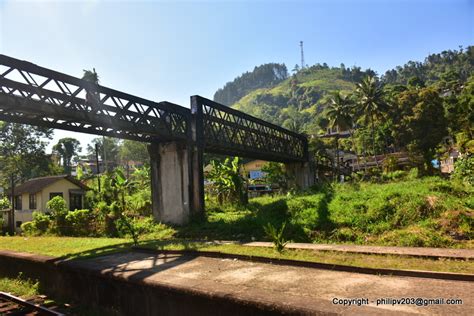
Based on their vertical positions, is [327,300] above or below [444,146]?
below

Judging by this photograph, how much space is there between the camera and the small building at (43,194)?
105 feet

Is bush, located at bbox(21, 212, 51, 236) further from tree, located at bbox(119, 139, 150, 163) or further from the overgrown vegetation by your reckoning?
tree, located at bbox(119, 139, 150, 163)

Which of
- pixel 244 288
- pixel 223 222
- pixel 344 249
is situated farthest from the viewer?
pixel 223 222

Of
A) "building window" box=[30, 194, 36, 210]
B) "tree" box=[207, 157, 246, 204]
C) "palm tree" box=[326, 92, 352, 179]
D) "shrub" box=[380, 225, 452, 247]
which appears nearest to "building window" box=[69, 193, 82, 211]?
"building window" box=[30, 194, 36, 210]

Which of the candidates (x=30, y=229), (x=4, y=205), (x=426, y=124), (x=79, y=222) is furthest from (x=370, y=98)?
(x=4, y=205)

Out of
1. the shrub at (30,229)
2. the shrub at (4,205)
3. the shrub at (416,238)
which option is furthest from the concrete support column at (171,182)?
the shrub at (4,205)

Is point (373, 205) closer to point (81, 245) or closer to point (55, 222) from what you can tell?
point (81, 245)

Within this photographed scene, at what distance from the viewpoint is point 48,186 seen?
105 feet

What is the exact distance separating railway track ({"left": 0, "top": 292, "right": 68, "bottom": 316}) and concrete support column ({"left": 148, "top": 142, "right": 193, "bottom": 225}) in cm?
907

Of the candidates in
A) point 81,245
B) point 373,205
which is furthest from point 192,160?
point 373,205

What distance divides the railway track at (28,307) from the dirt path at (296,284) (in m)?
1.15

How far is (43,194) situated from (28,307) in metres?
26.5

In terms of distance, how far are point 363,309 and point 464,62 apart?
16703 cm

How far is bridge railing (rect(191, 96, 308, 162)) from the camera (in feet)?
64.4
